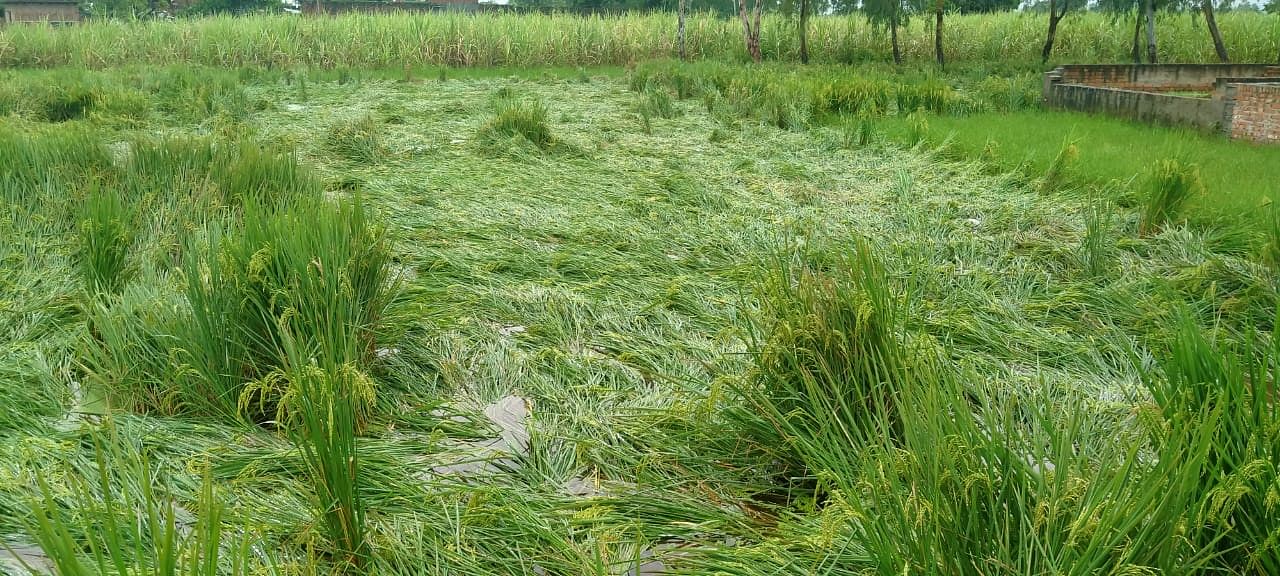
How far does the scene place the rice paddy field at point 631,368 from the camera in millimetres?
1568

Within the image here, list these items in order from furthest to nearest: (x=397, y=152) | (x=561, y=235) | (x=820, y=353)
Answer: (x=397, y=152), (x=561, y=235), (x=820, y=353)

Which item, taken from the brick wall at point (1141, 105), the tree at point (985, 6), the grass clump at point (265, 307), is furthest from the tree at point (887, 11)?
the grass clump at point (265, 307)

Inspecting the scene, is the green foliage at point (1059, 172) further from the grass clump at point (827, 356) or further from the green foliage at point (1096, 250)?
the grass clump at point (827, 356)

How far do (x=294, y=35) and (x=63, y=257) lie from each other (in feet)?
56.3

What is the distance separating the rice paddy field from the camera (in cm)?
157

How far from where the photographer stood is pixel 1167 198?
4.37 m

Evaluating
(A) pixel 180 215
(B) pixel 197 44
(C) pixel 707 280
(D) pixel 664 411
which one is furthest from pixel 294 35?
(D) pixel 664 411

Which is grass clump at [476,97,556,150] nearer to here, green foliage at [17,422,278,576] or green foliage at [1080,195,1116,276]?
green foliage at [1080,195,1116,276]

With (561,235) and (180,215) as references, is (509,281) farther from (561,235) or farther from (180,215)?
(180,215)

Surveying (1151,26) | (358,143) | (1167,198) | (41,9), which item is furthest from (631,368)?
(41,9)

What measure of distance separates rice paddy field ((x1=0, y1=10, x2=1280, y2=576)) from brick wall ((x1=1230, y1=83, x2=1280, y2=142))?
1222 mm

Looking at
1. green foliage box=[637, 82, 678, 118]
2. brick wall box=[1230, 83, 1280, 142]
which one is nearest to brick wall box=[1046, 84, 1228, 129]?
brick wall box=[1230, 83, 1280, 142]

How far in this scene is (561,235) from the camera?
4520mm

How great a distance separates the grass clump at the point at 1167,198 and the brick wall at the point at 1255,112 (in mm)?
3452
